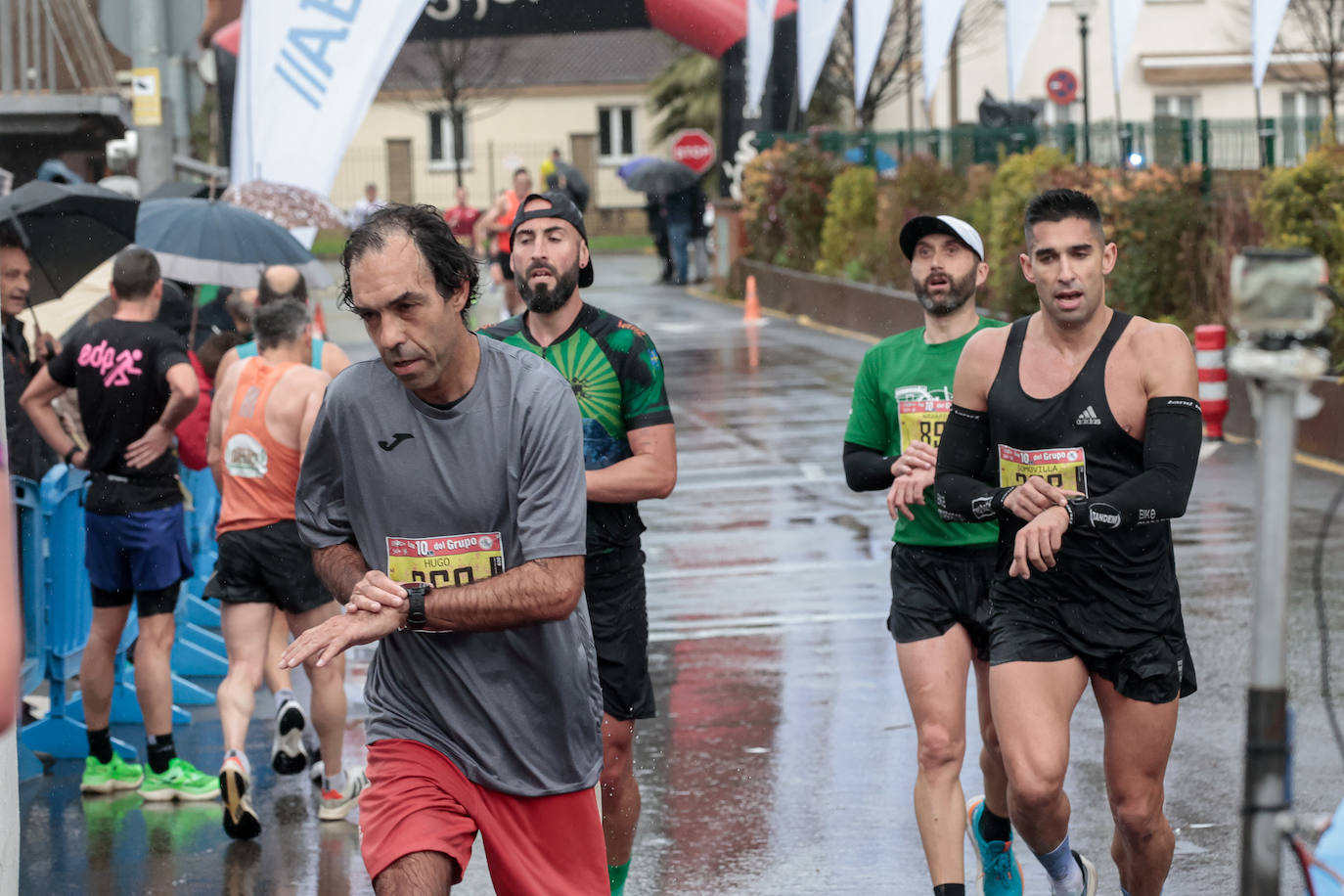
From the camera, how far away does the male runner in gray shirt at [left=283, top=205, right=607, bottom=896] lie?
155 inches

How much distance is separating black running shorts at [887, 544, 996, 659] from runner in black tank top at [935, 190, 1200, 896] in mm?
475

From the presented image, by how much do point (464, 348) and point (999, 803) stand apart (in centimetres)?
263

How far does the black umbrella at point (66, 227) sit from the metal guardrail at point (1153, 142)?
1020 cm

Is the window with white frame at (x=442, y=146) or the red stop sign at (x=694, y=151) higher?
the window with white frame at (x=442, y=146)

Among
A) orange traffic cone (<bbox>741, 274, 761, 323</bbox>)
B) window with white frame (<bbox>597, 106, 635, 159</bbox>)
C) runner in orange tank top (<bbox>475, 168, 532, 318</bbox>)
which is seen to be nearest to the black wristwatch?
runner in orange tank top (<bbox>475, 168, 532, 318</bbox>)

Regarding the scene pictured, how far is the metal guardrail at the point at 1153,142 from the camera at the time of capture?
18266mm

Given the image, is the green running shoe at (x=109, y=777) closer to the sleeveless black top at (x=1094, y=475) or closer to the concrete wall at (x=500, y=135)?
the sleeveless black top at (x=1094, y=475)

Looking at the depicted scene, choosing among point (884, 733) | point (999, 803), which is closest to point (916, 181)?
point (884, 733)

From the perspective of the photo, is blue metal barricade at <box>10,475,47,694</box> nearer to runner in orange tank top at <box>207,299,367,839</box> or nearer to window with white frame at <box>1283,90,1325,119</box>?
runner in orange tank top at <box>207,299,367,839</box>

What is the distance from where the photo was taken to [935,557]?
18.8 ft

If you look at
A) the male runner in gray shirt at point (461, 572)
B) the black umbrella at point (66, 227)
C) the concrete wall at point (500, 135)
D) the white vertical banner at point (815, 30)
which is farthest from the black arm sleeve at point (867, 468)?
the concrete wall at point (500, 135)

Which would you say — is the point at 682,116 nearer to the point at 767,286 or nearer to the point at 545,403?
the point at 767,286

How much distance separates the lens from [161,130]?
12.3 m

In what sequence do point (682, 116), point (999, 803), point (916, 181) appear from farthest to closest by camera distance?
point (682, 116) < point (916, 181) < point (999, 803)
